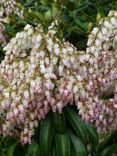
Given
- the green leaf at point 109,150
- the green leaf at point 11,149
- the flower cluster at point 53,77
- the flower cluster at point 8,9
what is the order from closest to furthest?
1. the flower cluster at point 53,77
2. the green leaf at point 11,149
3. the green leaf at point 109,150
4. the flower cluster at point 8,9

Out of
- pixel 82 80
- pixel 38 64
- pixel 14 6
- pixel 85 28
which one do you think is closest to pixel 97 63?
pixel 82 80

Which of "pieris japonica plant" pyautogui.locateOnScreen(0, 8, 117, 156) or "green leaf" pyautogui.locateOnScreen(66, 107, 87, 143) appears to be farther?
"green leaf" pyautogui.locateOnScreen(66, 107, 87, 143)

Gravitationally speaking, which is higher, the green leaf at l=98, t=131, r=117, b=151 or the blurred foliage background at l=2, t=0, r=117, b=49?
the blurred foliage background at l=2, t=0, r=117, b=49

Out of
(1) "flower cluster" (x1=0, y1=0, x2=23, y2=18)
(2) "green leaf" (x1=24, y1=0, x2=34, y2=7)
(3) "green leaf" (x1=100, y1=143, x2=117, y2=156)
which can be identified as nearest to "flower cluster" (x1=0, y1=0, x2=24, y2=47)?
(1) "flower cluster" (x1=0, y1=0, x2=23, y2=18)

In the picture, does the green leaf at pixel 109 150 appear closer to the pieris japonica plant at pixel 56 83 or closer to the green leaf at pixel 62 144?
the pieris japonica plant at pixel 56 83

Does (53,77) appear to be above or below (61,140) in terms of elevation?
above

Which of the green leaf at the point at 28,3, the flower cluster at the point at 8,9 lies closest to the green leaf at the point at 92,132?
the flower cluster at the point at 8,9

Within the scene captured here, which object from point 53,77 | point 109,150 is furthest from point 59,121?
point 109,150

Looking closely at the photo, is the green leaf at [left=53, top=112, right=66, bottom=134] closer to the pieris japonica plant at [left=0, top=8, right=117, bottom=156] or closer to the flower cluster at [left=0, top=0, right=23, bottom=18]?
the pieris japonica plant at [left=0, top=8, right=117, bottom=156]

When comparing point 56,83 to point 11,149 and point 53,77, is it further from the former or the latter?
point 11,149
